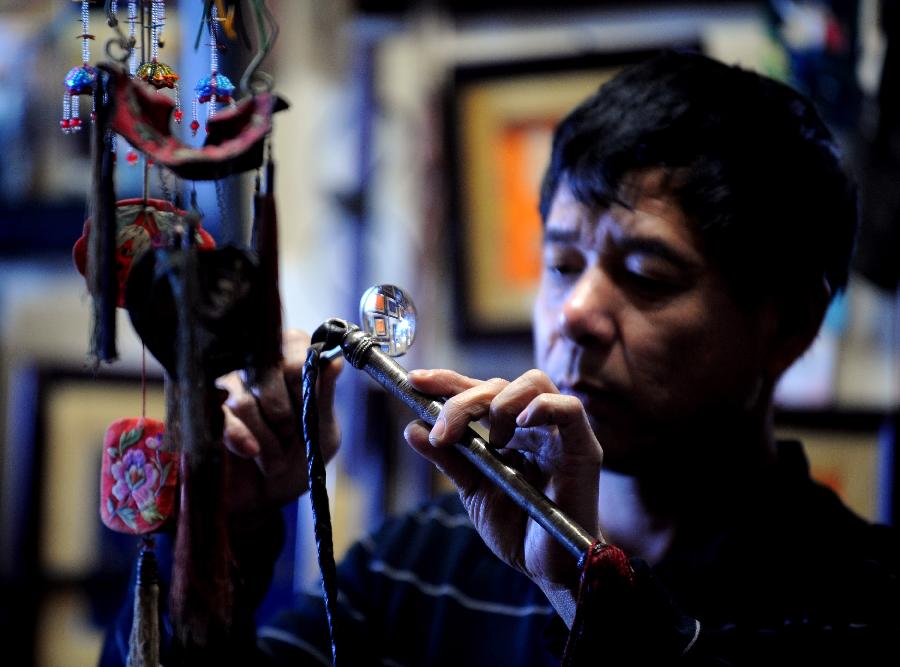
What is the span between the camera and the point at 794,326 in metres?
1.21

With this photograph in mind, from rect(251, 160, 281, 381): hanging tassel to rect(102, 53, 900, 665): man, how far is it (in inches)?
10.6

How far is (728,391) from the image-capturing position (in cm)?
112

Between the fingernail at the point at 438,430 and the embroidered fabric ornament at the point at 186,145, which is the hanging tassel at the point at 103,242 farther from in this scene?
the fingernail at the point at 438,430

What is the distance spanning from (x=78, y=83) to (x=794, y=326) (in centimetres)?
94

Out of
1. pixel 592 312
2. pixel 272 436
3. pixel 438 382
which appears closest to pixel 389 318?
pixel 438 382

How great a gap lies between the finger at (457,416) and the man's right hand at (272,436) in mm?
144

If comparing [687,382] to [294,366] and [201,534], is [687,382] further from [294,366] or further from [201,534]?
[201,534]

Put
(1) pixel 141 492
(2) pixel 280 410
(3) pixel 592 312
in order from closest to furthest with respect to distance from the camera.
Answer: (1) pixel 141 492 → (2) pixel 280 410 → (3) pixel 592 312

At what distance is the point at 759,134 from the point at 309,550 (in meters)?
1.30

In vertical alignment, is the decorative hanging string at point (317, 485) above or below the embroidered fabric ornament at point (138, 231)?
below

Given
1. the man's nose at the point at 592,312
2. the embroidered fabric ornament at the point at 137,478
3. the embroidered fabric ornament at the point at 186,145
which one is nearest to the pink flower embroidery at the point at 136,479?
the embroidered fabric ornament at the point at 137,478

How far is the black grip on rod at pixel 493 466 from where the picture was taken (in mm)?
653

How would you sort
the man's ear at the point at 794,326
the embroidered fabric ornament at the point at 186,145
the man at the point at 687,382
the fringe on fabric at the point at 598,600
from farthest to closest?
1. the man's ear at the point at 794,326
2. the man at the point at 687,382
3. the fringe on fabric at the point at 598,600
4. the embroidered fabric ornament at the point at 186,145

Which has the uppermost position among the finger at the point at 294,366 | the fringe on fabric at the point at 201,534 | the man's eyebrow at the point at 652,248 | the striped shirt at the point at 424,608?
the man's eyebrow at the point at 652,248
